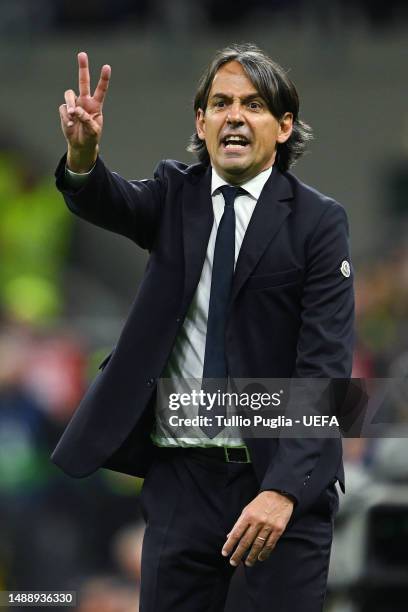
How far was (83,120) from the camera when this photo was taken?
335 centimetres

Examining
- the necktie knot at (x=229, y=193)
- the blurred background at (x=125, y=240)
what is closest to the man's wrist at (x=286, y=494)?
the necktie knot at (x=229, y=193)

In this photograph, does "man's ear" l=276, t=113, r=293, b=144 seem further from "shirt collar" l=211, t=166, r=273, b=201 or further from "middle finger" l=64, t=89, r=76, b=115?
"middle finger" l=64, t=89, r=76, b=115

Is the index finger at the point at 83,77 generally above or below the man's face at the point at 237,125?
above

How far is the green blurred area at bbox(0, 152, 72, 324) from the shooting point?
1033 cm

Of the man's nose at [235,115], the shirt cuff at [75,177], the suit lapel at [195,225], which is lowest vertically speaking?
the suit lapel at [195,225]

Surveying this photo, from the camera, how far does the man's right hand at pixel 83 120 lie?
3350 millimetres

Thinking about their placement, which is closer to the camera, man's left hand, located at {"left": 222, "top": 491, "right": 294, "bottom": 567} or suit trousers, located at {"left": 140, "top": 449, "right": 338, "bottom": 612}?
man's left hand, located at {"left": 222, "top": 491, "right": 294, "bottom": 567}

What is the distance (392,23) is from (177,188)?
8.89 metres

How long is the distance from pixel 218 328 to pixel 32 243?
7.26 metres

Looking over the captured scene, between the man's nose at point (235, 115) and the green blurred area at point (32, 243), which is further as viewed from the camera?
the green blurred area at point (32, 243)

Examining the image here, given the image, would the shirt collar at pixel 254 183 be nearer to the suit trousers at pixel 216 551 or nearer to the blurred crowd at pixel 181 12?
the suit trousers at pixel 216 551

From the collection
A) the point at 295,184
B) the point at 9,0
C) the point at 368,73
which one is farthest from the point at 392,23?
the point at 295,184

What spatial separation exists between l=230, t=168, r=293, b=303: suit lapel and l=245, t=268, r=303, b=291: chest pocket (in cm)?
3

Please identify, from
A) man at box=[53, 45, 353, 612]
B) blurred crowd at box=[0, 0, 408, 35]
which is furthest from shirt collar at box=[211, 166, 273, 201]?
blurred crowd at box=[0, 0, 408, 35]
